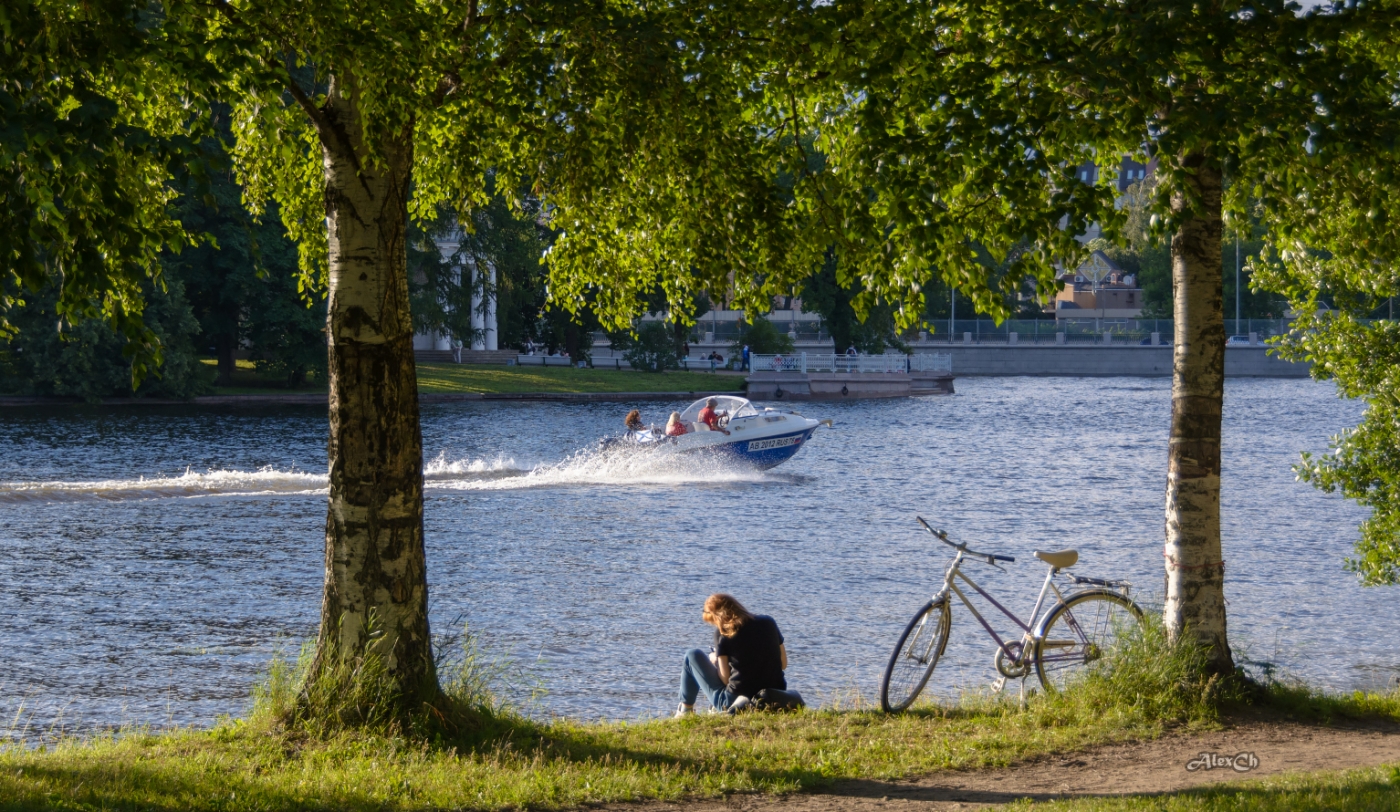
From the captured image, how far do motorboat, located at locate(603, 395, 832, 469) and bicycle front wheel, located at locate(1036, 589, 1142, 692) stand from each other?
2695 cm

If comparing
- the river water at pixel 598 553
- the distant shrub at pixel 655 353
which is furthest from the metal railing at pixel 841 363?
the river water at pixel 598 553

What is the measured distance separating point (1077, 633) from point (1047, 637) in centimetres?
21

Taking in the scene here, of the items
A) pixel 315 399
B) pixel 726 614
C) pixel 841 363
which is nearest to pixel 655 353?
pixel 841 363

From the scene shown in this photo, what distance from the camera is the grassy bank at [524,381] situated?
2596 inches

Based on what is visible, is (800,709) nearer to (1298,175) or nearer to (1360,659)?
(1298,175)

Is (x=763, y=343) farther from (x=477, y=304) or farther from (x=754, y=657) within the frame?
(x=754, y=657)

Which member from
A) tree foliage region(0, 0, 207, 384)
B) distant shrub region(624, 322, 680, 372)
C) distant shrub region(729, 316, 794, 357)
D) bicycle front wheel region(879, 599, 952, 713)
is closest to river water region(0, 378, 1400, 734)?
bicycle front wheel region(879, 599, 952, 713)

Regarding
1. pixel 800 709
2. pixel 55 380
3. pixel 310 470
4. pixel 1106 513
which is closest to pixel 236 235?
pixel 55 380

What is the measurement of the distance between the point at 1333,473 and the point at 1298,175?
696cm

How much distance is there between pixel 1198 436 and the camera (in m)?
8.70

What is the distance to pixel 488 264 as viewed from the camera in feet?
231

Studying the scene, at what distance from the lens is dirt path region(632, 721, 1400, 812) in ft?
22.9

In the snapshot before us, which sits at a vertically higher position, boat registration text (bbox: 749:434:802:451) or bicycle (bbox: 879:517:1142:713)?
bicycle (bbox: 879:517:1142:713)

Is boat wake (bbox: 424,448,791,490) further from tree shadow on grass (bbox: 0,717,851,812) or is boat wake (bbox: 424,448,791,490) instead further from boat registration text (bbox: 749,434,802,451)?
tree shadow on grass (bbox: 0,717,851,812)
